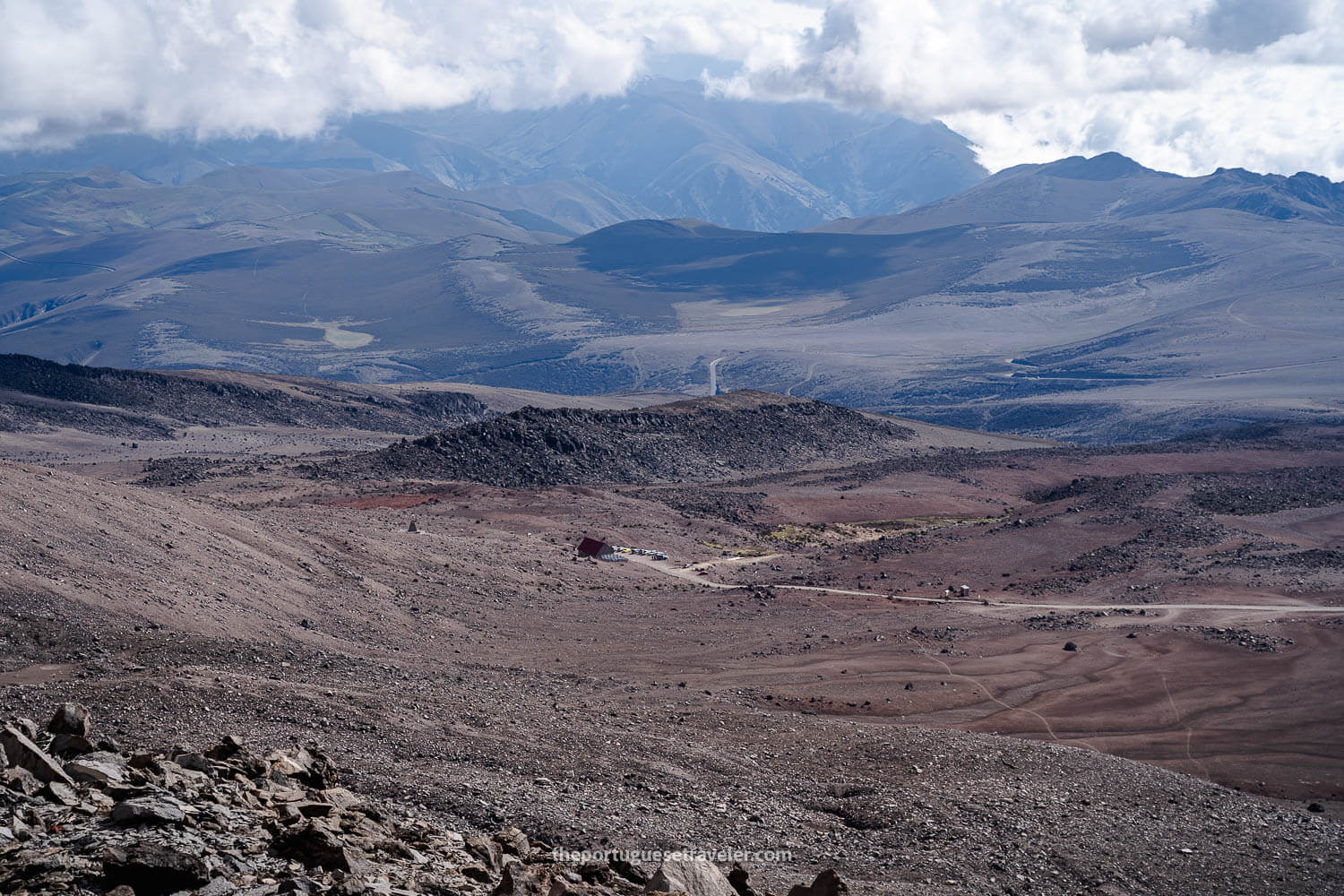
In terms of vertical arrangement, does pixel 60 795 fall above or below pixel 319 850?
above

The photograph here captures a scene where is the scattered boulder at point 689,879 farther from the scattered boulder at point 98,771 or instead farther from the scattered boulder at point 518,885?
the scattered boulder at point 98,771

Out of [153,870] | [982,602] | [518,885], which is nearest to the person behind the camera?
[153,870]

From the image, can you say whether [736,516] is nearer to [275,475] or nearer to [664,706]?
[275,475]

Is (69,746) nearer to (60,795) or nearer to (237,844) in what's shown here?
(60,795)

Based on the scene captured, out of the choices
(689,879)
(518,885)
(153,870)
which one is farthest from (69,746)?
(689,879)

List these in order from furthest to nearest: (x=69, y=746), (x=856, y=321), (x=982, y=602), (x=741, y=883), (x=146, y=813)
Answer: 1. (x=856, y=321)
2. (x=982, y=602)
3. (x=69, y=746)
4. (x=741, y=883)
5. (x=146, y=813)

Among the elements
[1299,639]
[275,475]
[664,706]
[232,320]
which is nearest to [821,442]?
[275,475]

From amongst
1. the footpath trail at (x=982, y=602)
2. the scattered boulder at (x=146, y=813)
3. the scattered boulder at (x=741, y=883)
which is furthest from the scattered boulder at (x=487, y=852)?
the footpath trail at (x=982, y=602)

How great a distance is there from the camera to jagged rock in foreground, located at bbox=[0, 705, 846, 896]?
8086 mm

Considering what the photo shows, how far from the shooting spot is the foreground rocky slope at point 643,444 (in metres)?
52.7

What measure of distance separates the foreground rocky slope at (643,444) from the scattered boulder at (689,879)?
4171cm

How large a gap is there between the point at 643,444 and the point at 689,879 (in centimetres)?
4957

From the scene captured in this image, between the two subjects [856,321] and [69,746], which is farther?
[856,321]

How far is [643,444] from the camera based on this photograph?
59219 mm
